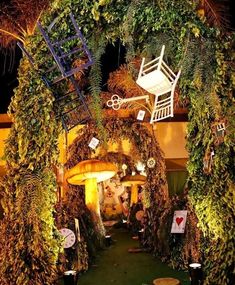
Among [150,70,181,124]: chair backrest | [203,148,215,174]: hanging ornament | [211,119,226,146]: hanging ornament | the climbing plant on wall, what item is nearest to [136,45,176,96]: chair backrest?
[150,70,181,124]: chair backrest

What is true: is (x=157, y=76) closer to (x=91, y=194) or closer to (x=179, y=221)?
(x=179, y=221)

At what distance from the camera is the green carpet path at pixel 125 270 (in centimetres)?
803

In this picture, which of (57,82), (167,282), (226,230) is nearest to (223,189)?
(226,230)

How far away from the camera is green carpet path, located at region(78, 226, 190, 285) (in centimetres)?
803

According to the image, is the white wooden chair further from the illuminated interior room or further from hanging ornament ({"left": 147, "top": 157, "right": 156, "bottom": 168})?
hanging ornament ({"left": 147, "top": 157, "right": 156, "bottom": 168})

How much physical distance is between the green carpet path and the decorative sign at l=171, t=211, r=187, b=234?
0.91 m

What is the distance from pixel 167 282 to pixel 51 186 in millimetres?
2174

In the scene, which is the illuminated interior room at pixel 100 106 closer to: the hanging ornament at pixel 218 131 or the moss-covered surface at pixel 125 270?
Answer: the hanging ornament at pixel 218 131

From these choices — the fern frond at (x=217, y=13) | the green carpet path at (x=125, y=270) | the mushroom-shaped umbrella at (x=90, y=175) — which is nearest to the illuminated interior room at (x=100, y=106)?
the fern frond at (x=217, y=13)

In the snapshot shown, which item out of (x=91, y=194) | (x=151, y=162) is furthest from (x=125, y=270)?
(x=151, y=162)

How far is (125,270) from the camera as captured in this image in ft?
29.0

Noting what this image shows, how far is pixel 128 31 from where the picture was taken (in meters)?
Result: 5.46

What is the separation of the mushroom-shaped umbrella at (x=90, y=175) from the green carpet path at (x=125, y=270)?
1.42m

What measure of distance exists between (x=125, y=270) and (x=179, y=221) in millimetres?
1702
